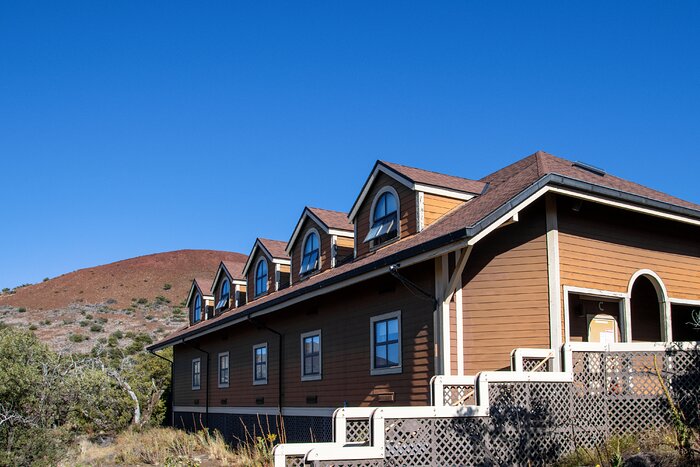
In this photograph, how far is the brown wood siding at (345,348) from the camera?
1367 centimetres

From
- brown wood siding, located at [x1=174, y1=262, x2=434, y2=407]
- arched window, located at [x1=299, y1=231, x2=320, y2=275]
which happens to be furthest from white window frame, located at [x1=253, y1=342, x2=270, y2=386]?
arched window, located at [x1=299, y1=231, x2=320, y2=275]

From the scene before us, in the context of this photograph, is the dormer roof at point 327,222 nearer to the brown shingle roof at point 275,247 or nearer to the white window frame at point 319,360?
the brown shingle roof at point 275,247

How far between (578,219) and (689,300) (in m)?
3.53

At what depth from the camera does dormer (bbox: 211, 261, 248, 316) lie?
87.8 feet

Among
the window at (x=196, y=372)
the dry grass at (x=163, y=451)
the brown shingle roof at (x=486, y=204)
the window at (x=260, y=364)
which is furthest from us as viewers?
the window at (x=196, y=372)

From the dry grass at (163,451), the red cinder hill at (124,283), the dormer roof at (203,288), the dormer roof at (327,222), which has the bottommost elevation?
the dry grass at (163,451)

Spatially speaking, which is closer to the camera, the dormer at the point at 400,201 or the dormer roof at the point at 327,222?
the dormer at the point at 400,201

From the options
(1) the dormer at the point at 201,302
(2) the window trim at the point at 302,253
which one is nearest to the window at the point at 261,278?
(2) the window trim at the point at 302,253

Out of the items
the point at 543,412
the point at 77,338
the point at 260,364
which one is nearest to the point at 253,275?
the point at 260,364

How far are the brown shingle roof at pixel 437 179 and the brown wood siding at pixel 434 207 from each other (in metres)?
0.28

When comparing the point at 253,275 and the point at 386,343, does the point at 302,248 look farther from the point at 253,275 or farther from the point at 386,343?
the point at 386,343

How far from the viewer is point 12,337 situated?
18.2 meters

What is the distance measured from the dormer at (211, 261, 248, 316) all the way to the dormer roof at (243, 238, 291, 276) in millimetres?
1331

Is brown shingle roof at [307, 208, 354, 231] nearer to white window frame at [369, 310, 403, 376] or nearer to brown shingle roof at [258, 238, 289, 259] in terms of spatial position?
brown shingle roof at [258, 238, 289, 259]
